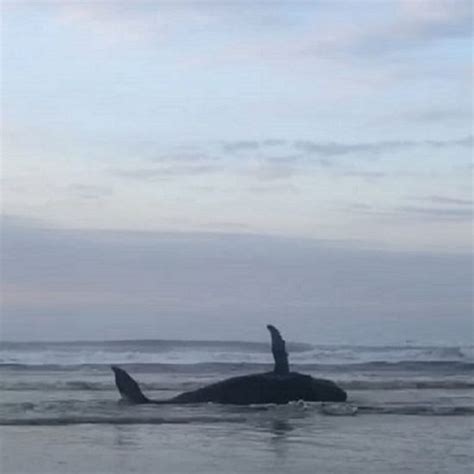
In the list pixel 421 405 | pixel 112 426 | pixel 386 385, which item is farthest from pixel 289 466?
pixel 386 385

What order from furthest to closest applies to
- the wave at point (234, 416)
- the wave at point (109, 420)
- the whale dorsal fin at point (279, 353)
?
the whale dorsal fin at point (279, 353) < the wave at point (234, 416) < the wave at point (109, 420)

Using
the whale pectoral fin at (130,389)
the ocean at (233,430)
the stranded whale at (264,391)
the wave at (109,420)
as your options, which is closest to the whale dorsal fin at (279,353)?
the stranded whale at (264,391)

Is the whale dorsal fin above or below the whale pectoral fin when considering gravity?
above

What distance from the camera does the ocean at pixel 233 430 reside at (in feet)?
46.5

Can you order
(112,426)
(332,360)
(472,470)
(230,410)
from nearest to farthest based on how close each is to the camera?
1. (472,470)
2. (112,426)
3. (230,410)
4. (332,360)

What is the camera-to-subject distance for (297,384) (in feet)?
78.3

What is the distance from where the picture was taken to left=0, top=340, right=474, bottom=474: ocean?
1416cm

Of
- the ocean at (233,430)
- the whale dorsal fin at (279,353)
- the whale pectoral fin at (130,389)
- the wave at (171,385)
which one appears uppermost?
the whale dorsal fin at (279,353)

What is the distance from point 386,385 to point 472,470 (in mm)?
16900

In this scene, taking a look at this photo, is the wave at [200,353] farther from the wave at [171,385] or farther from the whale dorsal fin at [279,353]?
the whale dorsal fin at [279,353]

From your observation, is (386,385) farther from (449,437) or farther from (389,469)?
(389,469)

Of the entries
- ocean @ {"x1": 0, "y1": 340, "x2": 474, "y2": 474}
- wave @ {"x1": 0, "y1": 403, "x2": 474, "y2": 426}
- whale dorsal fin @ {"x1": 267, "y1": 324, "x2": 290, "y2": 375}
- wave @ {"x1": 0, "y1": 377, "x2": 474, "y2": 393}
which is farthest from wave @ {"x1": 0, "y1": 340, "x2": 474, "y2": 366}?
wave @ {"x1": 0, "y1": 403, "x2": 474, "y2": 426}

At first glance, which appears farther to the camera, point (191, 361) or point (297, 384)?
point (191, 361)

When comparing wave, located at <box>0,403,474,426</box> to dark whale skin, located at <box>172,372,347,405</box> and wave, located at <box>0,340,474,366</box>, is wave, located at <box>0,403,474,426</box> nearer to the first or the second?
dark whale skin, located at <box>172,372,347,405</box>
